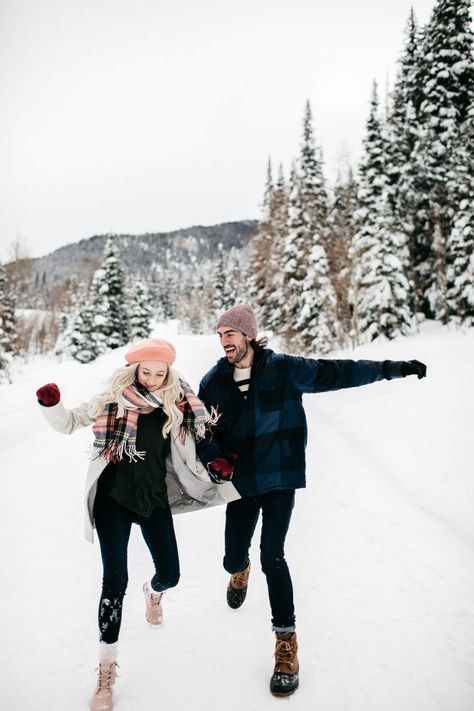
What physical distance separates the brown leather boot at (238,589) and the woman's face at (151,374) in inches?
66.3

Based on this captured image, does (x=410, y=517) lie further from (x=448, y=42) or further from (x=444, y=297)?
(x=448, y=42)

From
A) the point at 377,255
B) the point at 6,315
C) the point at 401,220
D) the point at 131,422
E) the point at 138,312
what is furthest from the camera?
the point at 138,312

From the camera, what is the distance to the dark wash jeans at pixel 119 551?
270 cm

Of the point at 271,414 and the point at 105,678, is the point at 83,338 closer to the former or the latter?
the point at 271,414

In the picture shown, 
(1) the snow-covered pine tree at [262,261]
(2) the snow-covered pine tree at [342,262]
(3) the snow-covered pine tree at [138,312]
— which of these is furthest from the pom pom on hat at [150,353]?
(3) the snow-covered pine tree at [138,312]

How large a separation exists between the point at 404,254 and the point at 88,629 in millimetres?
19778

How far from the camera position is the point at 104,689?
8.59 feet

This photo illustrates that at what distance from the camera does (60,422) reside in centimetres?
271

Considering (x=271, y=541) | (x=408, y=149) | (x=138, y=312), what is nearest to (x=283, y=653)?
(x=271, y=541)

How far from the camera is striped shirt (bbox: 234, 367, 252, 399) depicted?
3.16m

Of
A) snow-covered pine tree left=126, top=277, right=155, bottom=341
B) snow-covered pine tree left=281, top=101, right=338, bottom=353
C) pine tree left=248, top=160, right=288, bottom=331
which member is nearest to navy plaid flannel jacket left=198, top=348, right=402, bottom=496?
snow-covered pine tree left=281, top=101, right=338, bottom=353

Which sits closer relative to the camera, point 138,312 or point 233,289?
point 138,312

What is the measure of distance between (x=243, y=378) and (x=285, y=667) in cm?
188

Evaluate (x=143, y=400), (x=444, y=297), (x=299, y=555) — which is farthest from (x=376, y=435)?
(x=444, y=297)
